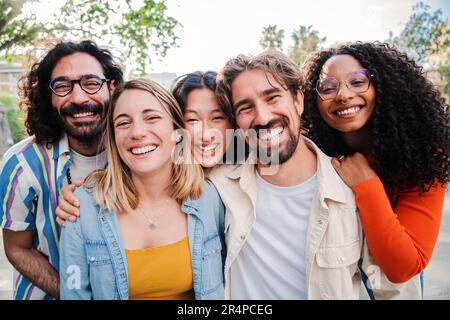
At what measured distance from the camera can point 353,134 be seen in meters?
2.56

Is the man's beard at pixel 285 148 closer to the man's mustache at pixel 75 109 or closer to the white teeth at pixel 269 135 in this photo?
the white teeth at pixel 269 135

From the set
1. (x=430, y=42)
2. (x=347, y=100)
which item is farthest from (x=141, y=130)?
(x=430, y=42)

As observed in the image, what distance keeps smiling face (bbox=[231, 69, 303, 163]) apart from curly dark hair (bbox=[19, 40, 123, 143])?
3.63 feet

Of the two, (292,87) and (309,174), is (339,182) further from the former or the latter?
(292,87)

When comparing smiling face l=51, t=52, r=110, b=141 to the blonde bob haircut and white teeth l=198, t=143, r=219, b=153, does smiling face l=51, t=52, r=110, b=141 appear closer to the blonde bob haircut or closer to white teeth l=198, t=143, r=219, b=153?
the blonde bob haircut

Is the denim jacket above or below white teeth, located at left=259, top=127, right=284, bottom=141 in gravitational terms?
below

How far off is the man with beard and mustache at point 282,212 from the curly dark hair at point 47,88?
39.7 inches

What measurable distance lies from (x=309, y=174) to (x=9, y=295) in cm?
399

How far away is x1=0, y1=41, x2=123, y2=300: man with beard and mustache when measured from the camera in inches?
92.7

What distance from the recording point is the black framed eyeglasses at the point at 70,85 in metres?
2.51

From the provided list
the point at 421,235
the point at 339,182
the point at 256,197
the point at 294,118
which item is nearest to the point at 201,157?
the point at 256,197

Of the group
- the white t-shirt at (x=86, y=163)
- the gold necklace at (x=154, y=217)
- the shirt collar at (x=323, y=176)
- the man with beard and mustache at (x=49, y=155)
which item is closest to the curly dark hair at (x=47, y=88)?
the man with beard and mustache at (x=49, y=155)

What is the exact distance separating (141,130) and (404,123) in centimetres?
164

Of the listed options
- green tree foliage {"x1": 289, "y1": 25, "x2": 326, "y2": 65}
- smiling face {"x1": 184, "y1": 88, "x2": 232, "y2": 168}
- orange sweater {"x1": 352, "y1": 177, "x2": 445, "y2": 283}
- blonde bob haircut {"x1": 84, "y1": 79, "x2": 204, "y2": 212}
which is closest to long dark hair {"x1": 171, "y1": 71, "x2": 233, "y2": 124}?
smiling face {"x1": 184, "y1": 88, "x2": 232, "y2": 168}
